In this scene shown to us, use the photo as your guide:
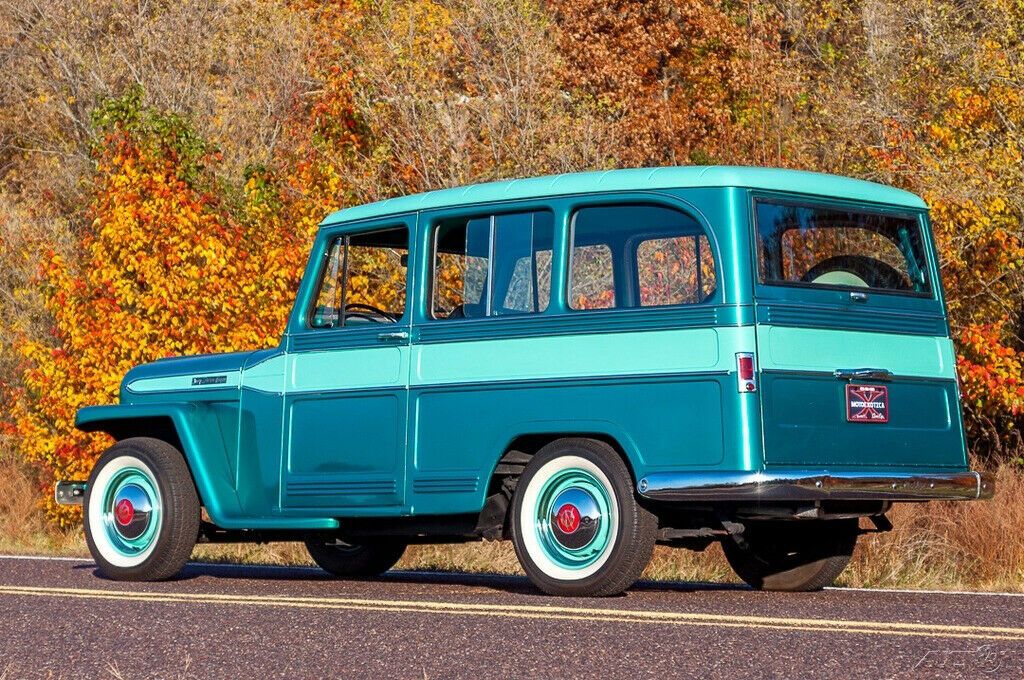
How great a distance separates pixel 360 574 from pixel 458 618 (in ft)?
14.0

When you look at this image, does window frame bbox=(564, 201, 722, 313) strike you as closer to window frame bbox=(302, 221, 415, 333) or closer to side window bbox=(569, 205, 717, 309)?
side window bbox=(569, 205, 717, 309)

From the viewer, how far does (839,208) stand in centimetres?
977

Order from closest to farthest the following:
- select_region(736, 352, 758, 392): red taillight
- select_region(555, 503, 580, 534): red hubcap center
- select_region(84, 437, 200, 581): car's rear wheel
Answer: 1. select_region(736, 352, 758, 392): red taillight
2. select_region(555, 503, 580, 534): red hubcap center
3. select_region(84, 437, 200, 581): car's rear wheel

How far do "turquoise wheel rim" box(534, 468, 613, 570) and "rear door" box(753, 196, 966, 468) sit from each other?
987mm

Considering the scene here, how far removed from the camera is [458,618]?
784 cm

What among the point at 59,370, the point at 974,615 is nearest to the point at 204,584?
the point at 974,615

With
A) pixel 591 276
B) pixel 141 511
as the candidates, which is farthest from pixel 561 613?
pixel 141 511

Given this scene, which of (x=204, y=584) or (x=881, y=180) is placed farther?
(x=881, y=180)

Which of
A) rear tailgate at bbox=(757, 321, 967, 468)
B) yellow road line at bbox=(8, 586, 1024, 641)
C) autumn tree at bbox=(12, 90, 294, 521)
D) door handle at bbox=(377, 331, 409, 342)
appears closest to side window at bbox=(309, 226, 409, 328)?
door handle at bbox=(377, 331, 409, 342)

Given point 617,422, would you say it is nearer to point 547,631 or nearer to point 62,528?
point 547,631

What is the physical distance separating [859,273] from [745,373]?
1.32 m

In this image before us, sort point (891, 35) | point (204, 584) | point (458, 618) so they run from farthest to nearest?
point (891, 35), point (204, 584), point (458, 618)

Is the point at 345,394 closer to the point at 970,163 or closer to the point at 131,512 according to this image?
the point at 131,512

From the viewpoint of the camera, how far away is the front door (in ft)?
33.7
